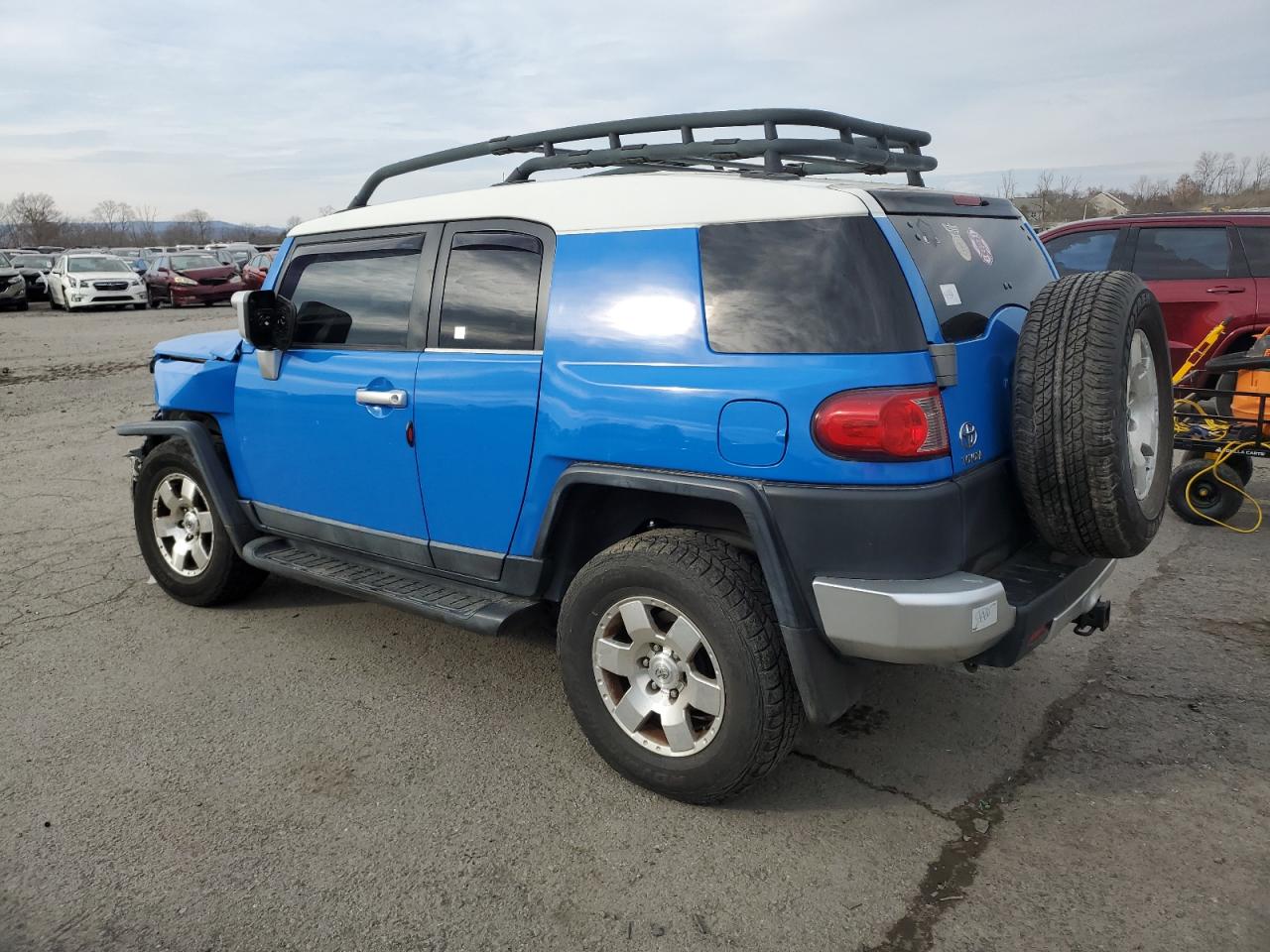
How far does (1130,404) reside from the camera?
3229 mm

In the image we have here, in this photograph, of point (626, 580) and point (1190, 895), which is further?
point (626, 580)

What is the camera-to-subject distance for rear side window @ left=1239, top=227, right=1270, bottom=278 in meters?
7.32

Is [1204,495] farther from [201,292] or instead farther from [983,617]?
[201,292]

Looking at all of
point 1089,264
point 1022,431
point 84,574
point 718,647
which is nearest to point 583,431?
point 718,647

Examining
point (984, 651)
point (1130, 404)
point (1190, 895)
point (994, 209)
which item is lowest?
point (1190, 895)

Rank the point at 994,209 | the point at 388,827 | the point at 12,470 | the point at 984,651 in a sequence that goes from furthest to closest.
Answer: the point at 12,470
the point at 994,209
the point at 388,827
the point at 984,651

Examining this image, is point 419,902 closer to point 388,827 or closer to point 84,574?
point 388,827

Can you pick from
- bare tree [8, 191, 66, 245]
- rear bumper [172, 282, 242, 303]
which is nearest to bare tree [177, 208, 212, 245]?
bare tree [8, 191, 66, 245]

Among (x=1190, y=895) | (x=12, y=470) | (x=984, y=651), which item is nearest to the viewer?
(x=1190, y=895)

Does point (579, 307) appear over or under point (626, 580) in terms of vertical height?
over

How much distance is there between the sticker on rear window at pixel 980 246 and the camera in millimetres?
3232

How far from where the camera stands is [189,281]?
84.7 feet

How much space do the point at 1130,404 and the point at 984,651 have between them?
105 centimetres

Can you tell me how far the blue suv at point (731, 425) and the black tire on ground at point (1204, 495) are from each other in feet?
10.3
